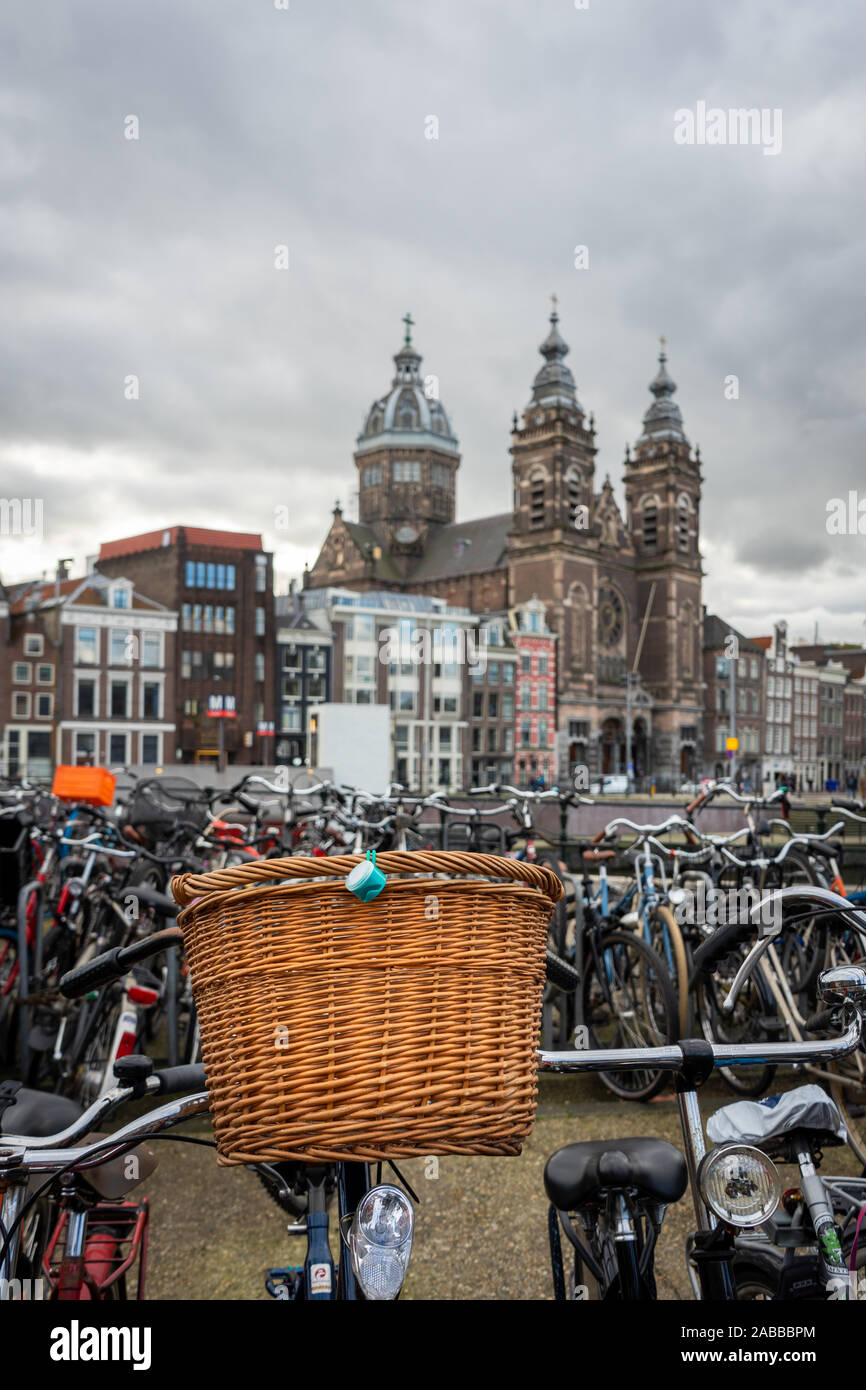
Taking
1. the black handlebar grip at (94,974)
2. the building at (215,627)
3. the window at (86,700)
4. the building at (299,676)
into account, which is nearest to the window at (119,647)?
the window at (86,700)

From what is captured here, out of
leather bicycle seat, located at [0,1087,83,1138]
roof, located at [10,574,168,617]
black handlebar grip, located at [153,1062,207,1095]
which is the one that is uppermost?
A: roof, located at [10,574,168,617]

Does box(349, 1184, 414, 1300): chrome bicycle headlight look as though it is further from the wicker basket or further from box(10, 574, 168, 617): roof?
box(10, 574, 168, 617): roof

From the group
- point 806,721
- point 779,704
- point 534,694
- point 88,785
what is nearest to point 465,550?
point 534,694

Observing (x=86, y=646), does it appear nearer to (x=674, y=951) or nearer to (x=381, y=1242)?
(x=674, y=951)

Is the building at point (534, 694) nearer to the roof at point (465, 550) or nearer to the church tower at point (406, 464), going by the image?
the roof at point (465, 550)

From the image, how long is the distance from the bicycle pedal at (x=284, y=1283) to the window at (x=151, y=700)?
4748cm

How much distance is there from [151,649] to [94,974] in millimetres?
47601

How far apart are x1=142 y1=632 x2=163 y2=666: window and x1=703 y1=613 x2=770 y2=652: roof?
48.7 metres

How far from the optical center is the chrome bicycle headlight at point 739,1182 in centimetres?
171

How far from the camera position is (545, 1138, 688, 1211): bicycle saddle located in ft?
5.75

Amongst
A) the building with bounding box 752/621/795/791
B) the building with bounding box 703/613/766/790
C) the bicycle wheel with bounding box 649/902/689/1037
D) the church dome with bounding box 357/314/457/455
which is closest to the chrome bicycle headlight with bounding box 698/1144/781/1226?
the bicycle wheel with bounding box 649/902/689/1037

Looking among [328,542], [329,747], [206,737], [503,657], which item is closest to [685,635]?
[503,657]

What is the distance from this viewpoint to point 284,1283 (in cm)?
194
